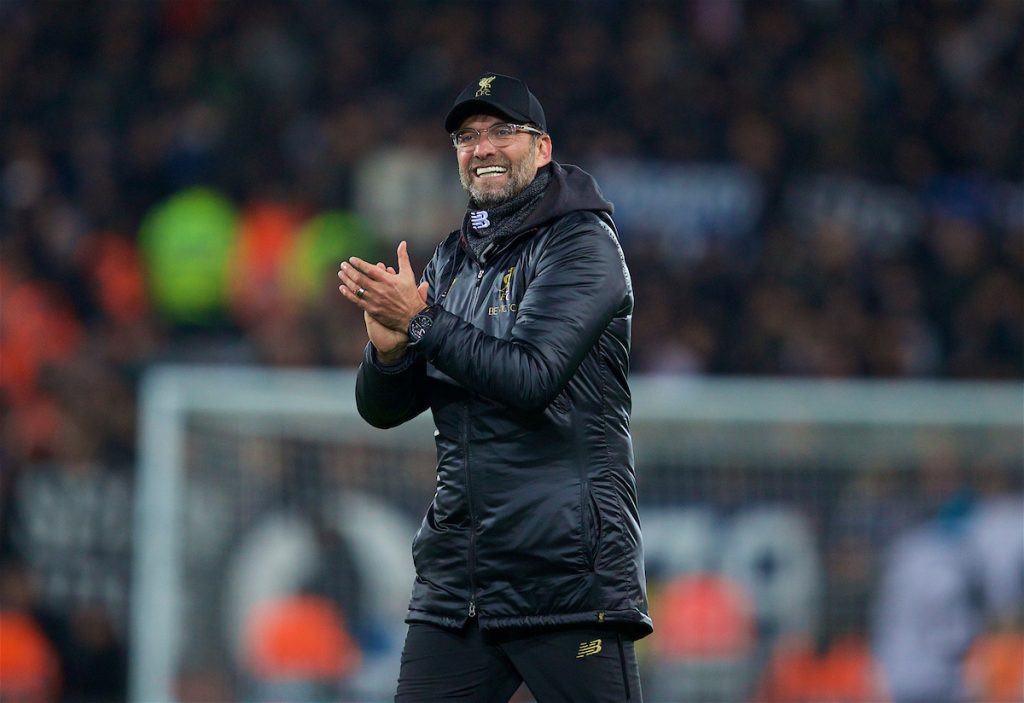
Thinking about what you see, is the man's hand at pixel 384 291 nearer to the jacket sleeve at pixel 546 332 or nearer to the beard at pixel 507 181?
the jacket sleeve at pixel 546 332

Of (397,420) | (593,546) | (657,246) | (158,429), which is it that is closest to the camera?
(593,546)

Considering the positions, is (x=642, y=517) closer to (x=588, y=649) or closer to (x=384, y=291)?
(x=588, y=649)

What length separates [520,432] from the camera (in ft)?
11.5

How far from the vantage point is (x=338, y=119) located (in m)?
11.3

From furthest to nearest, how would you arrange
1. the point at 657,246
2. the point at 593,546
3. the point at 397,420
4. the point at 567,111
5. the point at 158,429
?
1. the point at 567,111
2. the point at 657,246
3. the point at 158,429
4. the point at 397,420
5. the point at 593,546

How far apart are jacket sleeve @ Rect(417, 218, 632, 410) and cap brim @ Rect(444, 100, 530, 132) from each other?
0.27 metres

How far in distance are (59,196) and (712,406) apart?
4733 millimetres

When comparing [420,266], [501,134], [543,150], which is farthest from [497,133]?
[420,266]

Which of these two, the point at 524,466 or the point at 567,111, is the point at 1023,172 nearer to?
the point at 567,111

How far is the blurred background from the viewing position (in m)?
7.60

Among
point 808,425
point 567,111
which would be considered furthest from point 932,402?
point 567,111

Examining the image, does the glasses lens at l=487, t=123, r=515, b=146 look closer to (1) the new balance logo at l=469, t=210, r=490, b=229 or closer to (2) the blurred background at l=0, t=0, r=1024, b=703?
(1) the new balance logo at l=469, t=210, r=490, b=229

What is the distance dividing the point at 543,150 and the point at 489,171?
15 centimetres

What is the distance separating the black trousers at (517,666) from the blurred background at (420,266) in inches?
152
